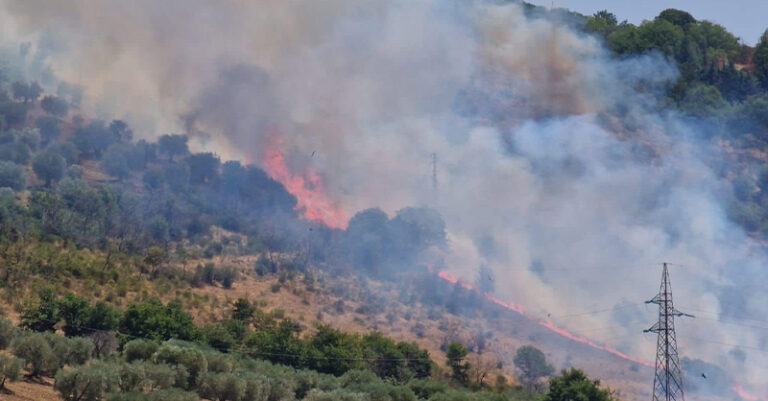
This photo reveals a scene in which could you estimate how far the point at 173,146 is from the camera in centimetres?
11706

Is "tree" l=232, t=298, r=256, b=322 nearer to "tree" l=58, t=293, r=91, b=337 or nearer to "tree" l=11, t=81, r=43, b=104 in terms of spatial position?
"tree" l=58, t=293, r=91, b=337

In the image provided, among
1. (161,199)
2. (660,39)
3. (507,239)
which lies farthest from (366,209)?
(660,39)

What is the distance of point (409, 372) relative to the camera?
75.6m

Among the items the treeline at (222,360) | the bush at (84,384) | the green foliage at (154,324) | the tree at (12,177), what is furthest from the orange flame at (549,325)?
the bush at (84,384)

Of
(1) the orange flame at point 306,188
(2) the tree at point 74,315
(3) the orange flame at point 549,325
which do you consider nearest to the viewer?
(2) the tree at point 74,315

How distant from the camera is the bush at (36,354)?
4672 centimetres

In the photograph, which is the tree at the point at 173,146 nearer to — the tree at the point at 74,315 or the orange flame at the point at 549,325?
the orange flame at the point at 549,325

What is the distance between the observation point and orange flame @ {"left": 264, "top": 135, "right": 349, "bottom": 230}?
11200 cm

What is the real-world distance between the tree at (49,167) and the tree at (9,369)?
65.5 m

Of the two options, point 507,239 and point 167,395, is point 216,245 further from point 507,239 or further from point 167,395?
point 167,395

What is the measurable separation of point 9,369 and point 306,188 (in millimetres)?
73759

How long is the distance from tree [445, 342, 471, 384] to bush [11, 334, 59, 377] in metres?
39.4

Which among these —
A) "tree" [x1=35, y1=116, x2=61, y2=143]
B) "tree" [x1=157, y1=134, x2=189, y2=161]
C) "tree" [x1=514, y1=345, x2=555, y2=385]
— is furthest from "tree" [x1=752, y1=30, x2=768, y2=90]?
"tree" [x1=35, y1=116, x2=61, y2=143]

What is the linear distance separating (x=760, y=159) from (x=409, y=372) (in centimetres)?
8514
